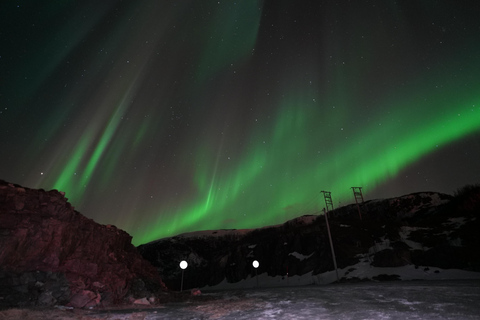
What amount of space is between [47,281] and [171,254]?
81017 mm

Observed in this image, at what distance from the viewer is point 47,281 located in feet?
52.6

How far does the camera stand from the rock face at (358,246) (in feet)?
124

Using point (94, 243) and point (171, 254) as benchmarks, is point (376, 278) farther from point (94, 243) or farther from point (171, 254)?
point (171, 254)

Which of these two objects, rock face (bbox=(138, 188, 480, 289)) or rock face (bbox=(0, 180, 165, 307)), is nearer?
rock face (bbox=(0, 180, 165, 307))

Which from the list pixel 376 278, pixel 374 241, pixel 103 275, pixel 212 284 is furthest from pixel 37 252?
pixel 212 284

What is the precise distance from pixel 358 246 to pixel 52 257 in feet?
155

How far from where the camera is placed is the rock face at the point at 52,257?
15258 millimetres

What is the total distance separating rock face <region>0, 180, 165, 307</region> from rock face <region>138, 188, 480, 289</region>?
105ft

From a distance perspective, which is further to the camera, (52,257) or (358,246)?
(358,246)

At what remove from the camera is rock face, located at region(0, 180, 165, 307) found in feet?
50.1

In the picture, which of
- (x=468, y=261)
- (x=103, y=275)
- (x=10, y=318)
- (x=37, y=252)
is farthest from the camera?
(x=468, y=261)

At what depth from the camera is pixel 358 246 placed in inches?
1935

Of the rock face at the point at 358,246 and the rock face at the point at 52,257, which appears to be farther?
the rock face at the point at 358,246

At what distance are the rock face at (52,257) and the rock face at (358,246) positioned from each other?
105 feet
